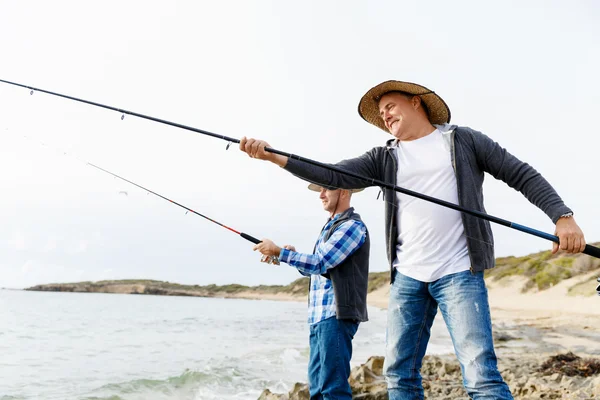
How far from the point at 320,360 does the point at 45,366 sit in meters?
8.32

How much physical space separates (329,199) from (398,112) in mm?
848

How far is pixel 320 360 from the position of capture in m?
3.05

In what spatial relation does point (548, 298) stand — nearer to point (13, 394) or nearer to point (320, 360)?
point (13, 394)

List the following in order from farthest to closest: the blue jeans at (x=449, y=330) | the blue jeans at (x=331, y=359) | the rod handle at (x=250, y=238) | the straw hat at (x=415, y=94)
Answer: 1. the rod handle at (x=250, y=238)
2. the blue jeans at (x=331, y=359)
3. the straw hat at (x=415, y=94)
4. the blue jeans at (x=449, y=330)

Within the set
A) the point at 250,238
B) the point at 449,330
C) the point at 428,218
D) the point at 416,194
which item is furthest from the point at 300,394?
the point at 416,194

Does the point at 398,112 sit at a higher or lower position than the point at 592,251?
higher

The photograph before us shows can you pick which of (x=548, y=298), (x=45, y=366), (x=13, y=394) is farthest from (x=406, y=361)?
(x=548, y=298)

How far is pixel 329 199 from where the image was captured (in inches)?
134

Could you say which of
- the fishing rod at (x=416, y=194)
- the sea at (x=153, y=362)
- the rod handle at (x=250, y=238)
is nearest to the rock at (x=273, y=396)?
the sea at (x=153, y=362)

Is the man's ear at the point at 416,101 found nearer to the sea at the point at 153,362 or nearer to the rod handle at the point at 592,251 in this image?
the rod handle at the point at 592,251

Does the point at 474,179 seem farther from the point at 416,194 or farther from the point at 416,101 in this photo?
the point at 416,101

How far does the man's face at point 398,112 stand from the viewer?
8.96 feet

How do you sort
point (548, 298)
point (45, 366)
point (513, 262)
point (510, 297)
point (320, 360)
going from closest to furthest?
point (320, 360) → point (45, 366) → point (548, 298) → point (510, 297) → point (513, 262)

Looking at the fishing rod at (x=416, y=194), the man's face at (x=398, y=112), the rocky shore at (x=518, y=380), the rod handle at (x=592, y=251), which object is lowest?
the rocky shore at (x=518, y=380)
